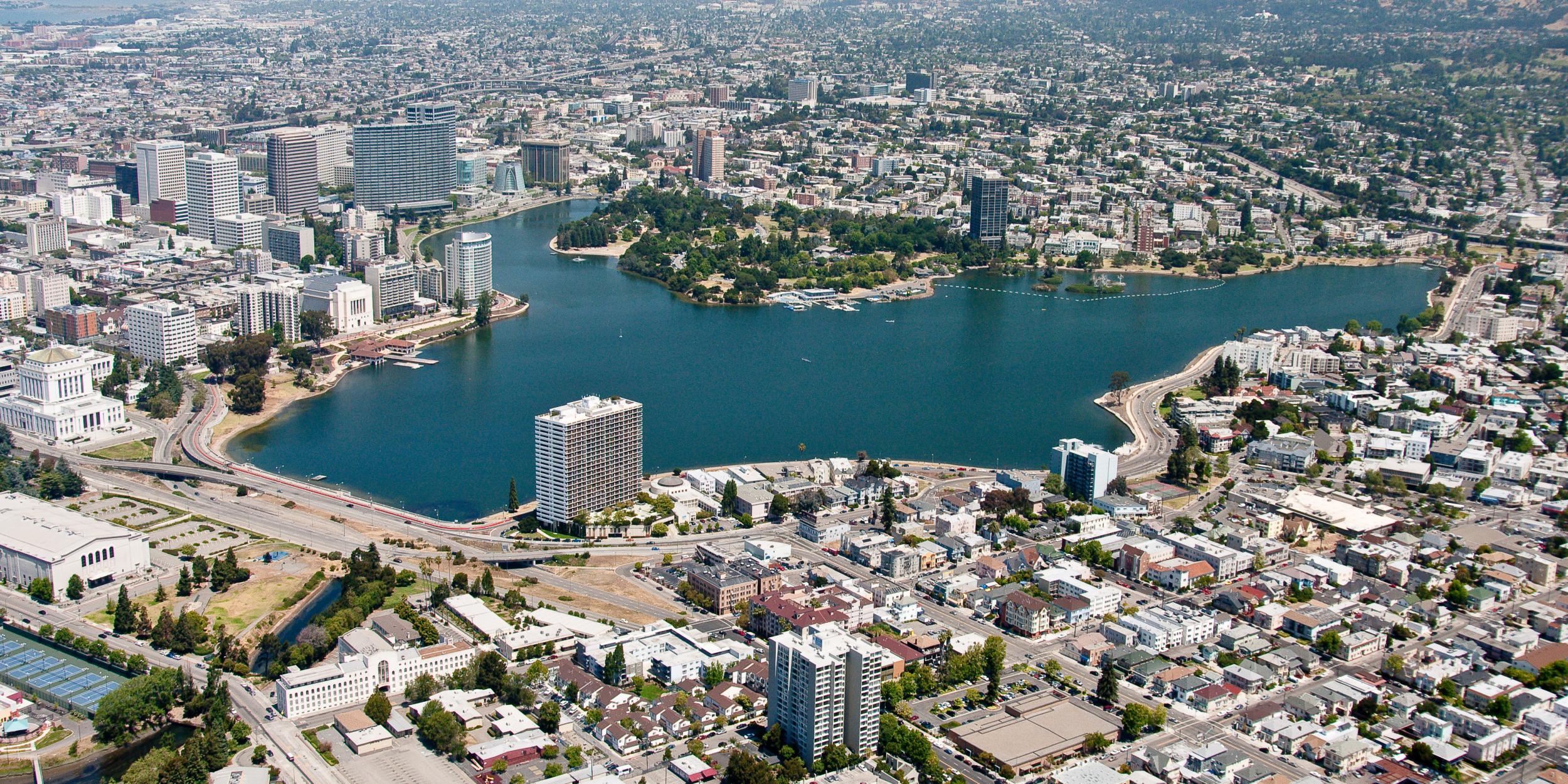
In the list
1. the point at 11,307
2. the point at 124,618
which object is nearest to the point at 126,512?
the point at 124,618

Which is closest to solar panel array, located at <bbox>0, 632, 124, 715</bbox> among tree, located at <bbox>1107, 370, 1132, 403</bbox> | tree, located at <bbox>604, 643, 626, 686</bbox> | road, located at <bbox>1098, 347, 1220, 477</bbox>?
tree, located at <bbox>604, 643, 626, 686</bbox>

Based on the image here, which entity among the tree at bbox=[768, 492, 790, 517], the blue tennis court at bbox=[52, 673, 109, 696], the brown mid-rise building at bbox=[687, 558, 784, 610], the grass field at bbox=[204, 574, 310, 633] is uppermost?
the tree at bbox=[768, 492, 790, 517]

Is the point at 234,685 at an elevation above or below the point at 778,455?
below

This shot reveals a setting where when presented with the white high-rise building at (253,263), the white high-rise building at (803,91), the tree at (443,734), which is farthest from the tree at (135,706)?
the white high-rise building at (803,91)

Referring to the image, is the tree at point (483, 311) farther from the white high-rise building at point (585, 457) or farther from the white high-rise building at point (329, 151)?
the white high-rise building at point (329, 151)

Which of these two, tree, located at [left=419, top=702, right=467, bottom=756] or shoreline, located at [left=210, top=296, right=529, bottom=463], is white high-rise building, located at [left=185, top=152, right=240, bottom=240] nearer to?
shoreline, located at [left=210, top=296, right=529, bottom=463]

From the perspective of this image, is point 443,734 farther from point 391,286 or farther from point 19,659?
point 391,286

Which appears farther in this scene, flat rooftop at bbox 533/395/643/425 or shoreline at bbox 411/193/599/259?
shoreline at bbox 411/193/599/259
